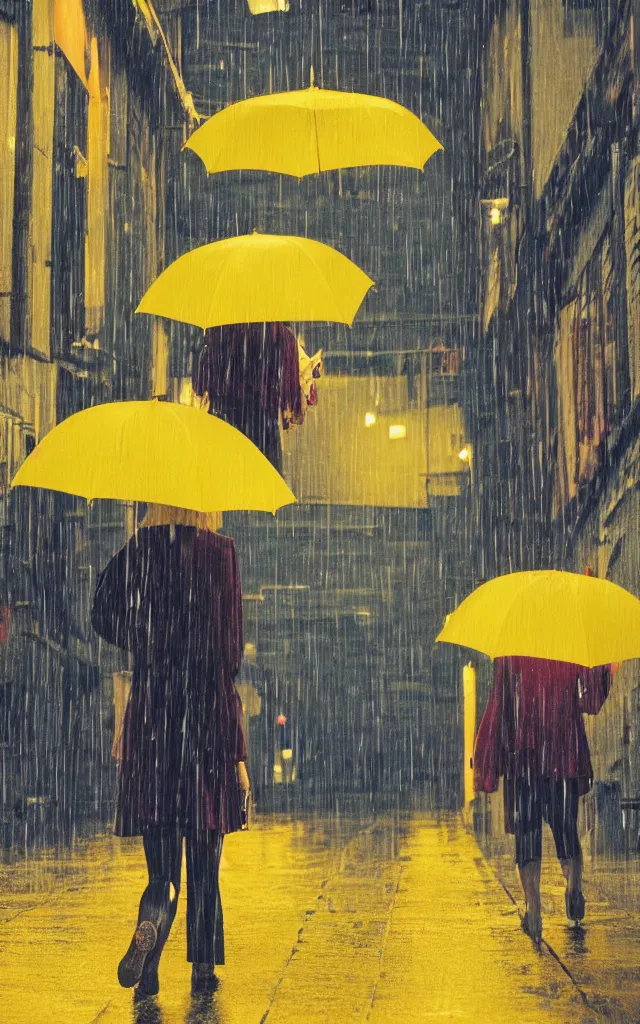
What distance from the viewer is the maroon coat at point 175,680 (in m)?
4.92

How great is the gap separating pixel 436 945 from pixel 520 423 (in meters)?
10.3

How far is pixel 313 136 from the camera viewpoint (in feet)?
29.7

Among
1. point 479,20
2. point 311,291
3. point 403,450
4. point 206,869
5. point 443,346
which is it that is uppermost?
point 479,20

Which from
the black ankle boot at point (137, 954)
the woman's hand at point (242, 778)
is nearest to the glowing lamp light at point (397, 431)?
the woman's hand at point (242, 778)

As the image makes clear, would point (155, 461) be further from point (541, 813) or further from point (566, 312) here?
point (566, 312)

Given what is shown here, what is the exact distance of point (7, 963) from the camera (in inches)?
238

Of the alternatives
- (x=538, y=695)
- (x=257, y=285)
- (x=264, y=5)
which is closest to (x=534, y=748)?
(x=538, y=695)

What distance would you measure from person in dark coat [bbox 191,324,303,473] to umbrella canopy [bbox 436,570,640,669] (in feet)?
4.24

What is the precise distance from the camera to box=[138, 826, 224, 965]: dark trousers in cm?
491

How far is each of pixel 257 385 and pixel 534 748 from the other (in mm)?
2236

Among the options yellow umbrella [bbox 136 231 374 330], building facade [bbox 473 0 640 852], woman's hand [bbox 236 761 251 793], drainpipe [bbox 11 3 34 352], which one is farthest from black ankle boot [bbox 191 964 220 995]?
drainpipe [bbox 11 3 34 352]

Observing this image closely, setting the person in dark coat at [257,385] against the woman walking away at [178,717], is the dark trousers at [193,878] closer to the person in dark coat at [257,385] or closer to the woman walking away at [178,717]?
the woman walking away at [178,717]

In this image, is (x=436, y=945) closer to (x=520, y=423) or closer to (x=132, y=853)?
(x=132, y=853)

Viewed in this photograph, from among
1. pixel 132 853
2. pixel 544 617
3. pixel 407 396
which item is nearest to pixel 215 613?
pixel 544 617
